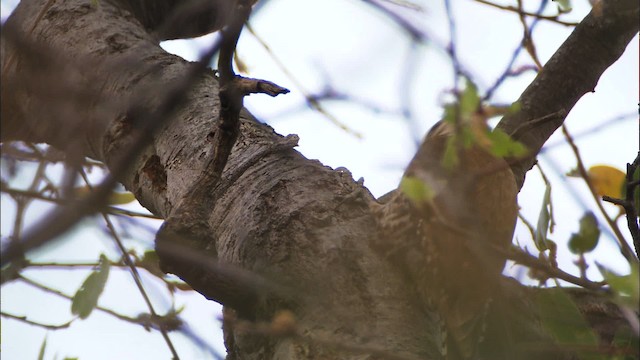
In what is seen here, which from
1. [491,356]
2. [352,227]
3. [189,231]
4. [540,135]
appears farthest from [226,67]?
[540,135]

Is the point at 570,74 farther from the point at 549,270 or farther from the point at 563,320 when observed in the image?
the point at 549,270

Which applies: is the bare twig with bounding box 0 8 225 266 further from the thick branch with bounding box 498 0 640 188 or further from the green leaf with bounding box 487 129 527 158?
the thick branch with bounding box 498 0 640 188

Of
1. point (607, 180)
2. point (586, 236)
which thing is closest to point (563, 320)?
point (586, 236)

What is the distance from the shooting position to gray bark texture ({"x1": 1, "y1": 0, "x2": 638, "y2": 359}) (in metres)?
1.28

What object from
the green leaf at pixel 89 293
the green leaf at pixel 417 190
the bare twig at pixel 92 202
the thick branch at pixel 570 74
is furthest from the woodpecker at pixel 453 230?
the green leaf at pixel 89 293

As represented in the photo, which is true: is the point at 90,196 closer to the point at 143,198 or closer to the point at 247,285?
the point at 247,285

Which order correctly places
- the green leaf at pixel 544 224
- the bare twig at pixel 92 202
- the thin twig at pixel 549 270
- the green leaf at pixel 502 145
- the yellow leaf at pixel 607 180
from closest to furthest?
the bare twig at pixel 92 202
the thin twig at pixel 549 270
the green leaf at pixel 502 145
the green leaf at pixel 544 224
the yellow leaf at pixel 607 180

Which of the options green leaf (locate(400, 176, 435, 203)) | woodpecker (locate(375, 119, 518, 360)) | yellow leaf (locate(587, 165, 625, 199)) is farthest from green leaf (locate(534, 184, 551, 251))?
green leaf (locate(400, 176, 435, 203))

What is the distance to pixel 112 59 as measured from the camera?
6.63 ft

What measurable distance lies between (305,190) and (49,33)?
108 cm

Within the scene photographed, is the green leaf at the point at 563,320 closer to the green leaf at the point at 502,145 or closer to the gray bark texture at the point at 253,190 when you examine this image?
the gray bark texture at the point at 253,190

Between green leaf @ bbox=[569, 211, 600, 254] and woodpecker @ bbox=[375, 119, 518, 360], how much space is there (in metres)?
0.15

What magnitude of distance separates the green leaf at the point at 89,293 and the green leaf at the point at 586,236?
3.19 ft

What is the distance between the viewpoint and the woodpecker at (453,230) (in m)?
1.22
